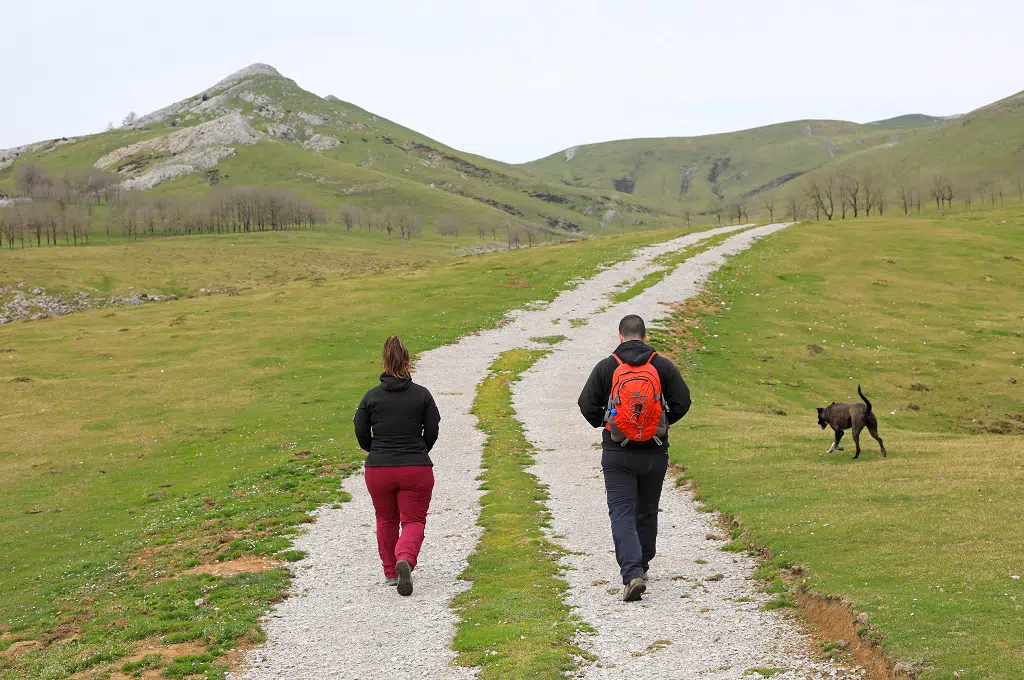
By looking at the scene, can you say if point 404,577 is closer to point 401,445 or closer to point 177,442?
point 401,445

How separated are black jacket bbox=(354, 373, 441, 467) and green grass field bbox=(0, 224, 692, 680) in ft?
12.1

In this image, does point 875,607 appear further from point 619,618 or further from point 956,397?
point 956,397

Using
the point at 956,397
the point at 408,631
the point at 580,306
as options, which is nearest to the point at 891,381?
the point at 956,397

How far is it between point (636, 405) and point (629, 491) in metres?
1.54

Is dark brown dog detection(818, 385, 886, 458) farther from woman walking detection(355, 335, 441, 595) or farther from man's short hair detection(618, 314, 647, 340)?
woman walking detection(355, 335, 441, 595)

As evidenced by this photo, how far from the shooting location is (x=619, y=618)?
1144cm

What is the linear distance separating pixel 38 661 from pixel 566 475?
14.1 m

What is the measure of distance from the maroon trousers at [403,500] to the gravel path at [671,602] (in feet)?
9.85

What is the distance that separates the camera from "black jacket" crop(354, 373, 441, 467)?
13.1 metres

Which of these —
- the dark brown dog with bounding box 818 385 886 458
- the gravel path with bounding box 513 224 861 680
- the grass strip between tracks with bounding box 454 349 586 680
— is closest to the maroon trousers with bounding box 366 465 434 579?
the grass strip between tracks with bounding box 454 349 586 680

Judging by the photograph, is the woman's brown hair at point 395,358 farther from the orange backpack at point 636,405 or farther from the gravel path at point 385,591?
the gravel path at point 385,591

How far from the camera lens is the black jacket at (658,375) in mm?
11969

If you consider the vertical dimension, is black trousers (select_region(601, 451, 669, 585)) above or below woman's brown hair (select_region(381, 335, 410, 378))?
below

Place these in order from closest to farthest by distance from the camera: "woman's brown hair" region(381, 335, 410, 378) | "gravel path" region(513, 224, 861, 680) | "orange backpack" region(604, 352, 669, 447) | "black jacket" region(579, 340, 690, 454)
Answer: "gravel path" region(513, 224, 861, 680) < "orange backpack" region(604, 352, 669, 447) < "black jacket" region(579, 340, 690, 454) < "woman's brown hair" region(381, 335, 410, 378)
